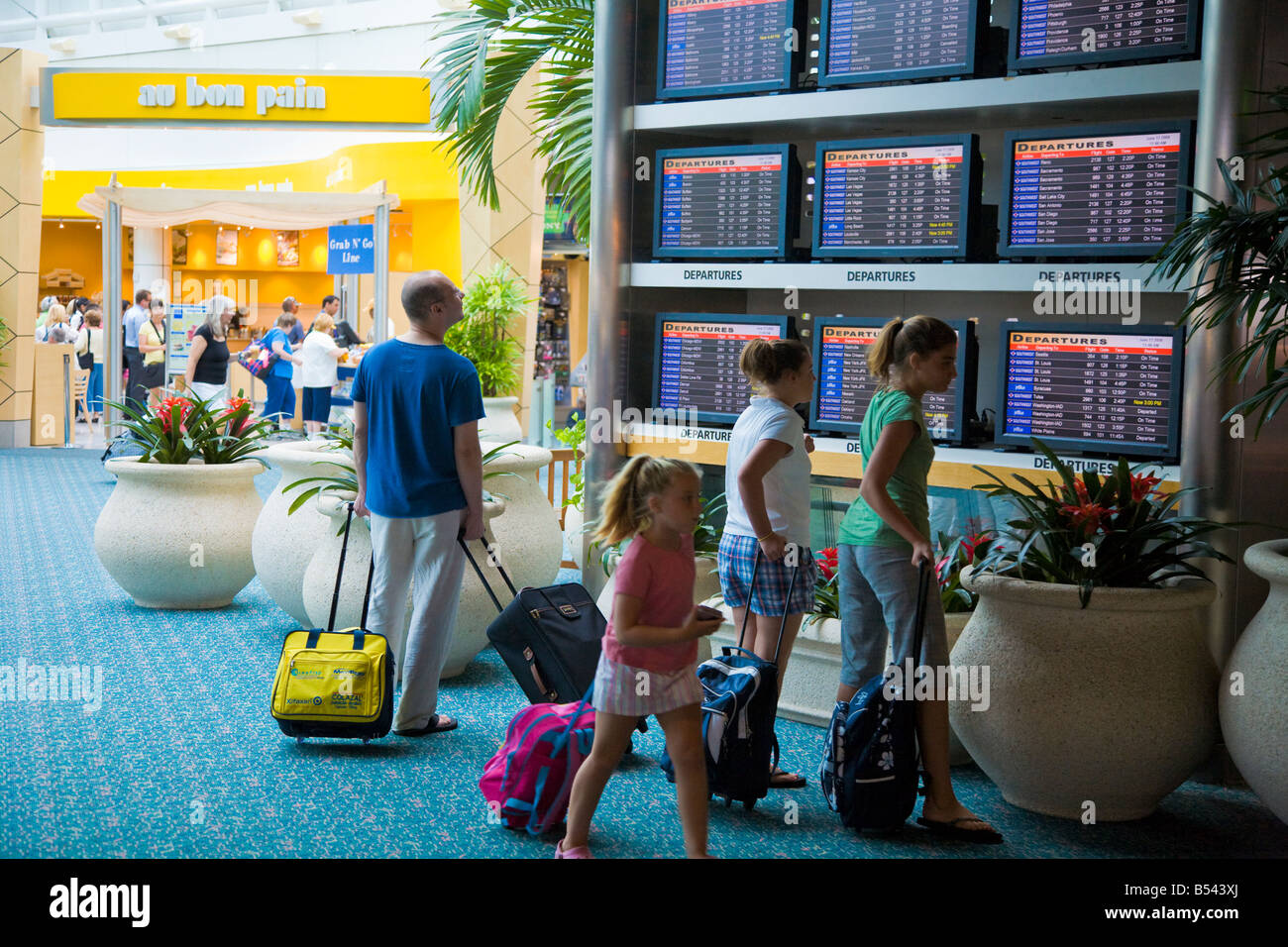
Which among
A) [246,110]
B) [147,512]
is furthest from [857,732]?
[246,110]

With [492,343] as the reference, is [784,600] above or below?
below

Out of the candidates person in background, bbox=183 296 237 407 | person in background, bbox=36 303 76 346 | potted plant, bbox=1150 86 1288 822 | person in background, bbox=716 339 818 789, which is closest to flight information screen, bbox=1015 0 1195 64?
potted plant, bbox=1150 86 1288 822

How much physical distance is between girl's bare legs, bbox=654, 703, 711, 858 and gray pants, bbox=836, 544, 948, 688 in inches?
28.2

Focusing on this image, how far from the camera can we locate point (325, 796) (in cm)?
374

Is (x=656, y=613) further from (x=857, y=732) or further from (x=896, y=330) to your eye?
(x=896, y=330)

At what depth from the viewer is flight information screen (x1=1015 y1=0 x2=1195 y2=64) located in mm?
4176

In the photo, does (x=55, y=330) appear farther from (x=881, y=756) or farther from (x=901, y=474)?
(x=881, y=756)

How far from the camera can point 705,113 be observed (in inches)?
206

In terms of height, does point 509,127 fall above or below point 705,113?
above

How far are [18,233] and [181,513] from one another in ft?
29.3

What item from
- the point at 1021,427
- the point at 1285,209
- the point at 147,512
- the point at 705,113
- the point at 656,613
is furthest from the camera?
the point at 147,512

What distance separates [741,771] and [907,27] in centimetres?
279

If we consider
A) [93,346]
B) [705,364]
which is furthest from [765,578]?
[93,346]

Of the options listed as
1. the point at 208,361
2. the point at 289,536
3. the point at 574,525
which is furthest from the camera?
the point at 208,361
